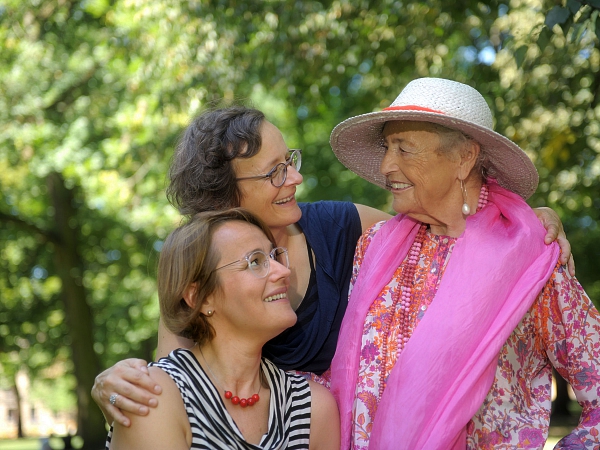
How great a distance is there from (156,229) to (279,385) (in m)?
8.57

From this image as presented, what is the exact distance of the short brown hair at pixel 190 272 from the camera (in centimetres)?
281

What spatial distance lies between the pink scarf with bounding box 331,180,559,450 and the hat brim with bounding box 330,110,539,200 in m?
0.19

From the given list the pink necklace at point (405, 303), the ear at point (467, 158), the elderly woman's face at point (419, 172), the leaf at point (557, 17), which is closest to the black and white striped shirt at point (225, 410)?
the pink necklace at point (405, 303)

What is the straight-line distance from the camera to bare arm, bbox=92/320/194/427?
2.50m

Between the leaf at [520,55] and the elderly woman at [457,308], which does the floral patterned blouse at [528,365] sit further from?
the leaf at [520,55]

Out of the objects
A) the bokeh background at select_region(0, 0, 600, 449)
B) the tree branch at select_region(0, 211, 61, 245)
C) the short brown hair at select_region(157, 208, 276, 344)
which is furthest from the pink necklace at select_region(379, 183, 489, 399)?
the tree branch at select_region(0, 211, 61, 245)

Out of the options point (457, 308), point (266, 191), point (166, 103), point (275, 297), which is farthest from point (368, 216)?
point (166, 103)

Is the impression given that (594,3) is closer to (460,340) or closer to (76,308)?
(460,340)

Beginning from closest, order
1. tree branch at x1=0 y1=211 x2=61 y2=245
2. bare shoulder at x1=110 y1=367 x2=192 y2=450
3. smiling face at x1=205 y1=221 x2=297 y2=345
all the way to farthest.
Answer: bare shoulder at x1=110 y1=367 x2=192 y2=450
smiling face at x1=205 y1=221 x2=297 y2=345
tree branch at x1=0 y1=211 x2=61 y2=245

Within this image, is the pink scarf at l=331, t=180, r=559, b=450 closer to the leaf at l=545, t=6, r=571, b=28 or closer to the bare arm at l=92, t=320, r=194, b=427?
the bare arm at l=92, t=320, r=194, b=427

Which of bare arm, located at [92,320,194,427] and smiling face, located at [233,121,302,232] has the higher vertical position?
smiling face, located at [233,121,302,232]

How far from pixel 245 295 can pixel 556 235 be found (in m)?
1.21

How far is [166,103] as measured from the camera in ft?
27.5

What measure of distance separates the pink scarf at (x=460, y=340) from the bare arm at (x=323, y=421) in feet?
0.27
